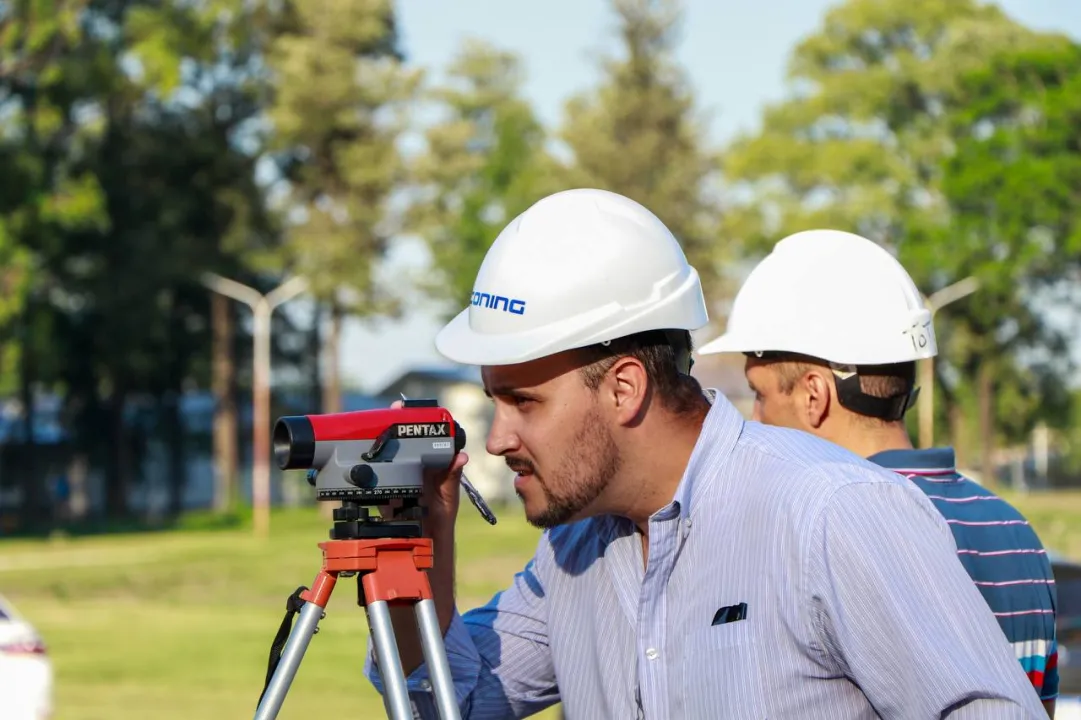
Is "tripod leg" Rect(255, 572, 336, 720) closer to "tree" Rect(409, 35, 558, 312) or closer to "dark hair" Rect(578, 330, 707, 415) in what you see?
"dark hair" Rect(578, 330, 707, 415)

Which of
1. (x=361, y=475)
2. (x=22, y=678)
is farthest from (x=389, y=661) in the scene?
(x=22, y=678)

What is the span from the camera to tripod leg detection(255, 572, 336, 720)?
2.85 m

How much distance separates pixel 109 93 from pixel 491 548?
14582 mm

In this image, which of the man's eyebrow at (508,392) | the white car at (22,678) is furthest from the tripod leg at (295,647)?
the white car at (22,678)

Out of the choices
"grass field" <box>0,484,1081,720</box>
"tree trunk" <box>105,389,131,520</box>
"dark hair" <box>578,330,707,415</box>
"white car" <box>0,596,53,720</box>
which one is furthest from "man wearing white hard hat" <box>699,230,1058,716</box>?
"tree trunk" <box>105,389,131,520</box>

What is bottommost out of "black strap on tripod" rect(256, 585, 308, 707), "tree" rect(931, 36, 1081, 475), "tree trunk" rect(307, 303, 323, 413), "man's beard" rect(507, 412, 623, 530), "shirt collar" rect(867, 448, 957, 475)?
"black strap on tripod" rect(256, 585, 308, 707)

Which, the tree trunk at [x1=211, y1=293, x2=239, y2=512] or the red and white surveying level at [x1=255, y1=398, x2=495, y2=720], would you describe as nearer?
the red and white surveying level at [x1=255, y1=398, x2=495, y2=720]

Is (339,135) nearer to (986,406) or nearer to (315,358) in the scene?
(315,358)

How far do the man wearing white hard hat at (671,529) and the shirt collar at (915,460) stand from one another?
969 millimetres

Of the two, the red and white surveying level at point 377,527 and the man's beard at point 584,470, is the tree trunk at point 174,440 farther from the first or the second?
the man's beard at point 584,470

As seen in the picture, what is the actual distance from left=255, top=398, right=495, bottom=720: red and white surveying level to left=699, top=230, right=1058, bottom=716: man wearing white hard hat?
48.4 inches

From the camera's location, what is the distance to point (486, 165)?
8300 centimetres

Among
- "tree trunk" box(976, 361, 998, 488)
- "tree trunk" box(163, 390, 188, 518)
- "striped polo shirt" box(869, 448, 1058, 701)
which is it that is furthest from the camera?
"tree trunk" box(163, 390, 188, 518)

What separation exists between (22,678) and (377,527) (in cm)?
879
